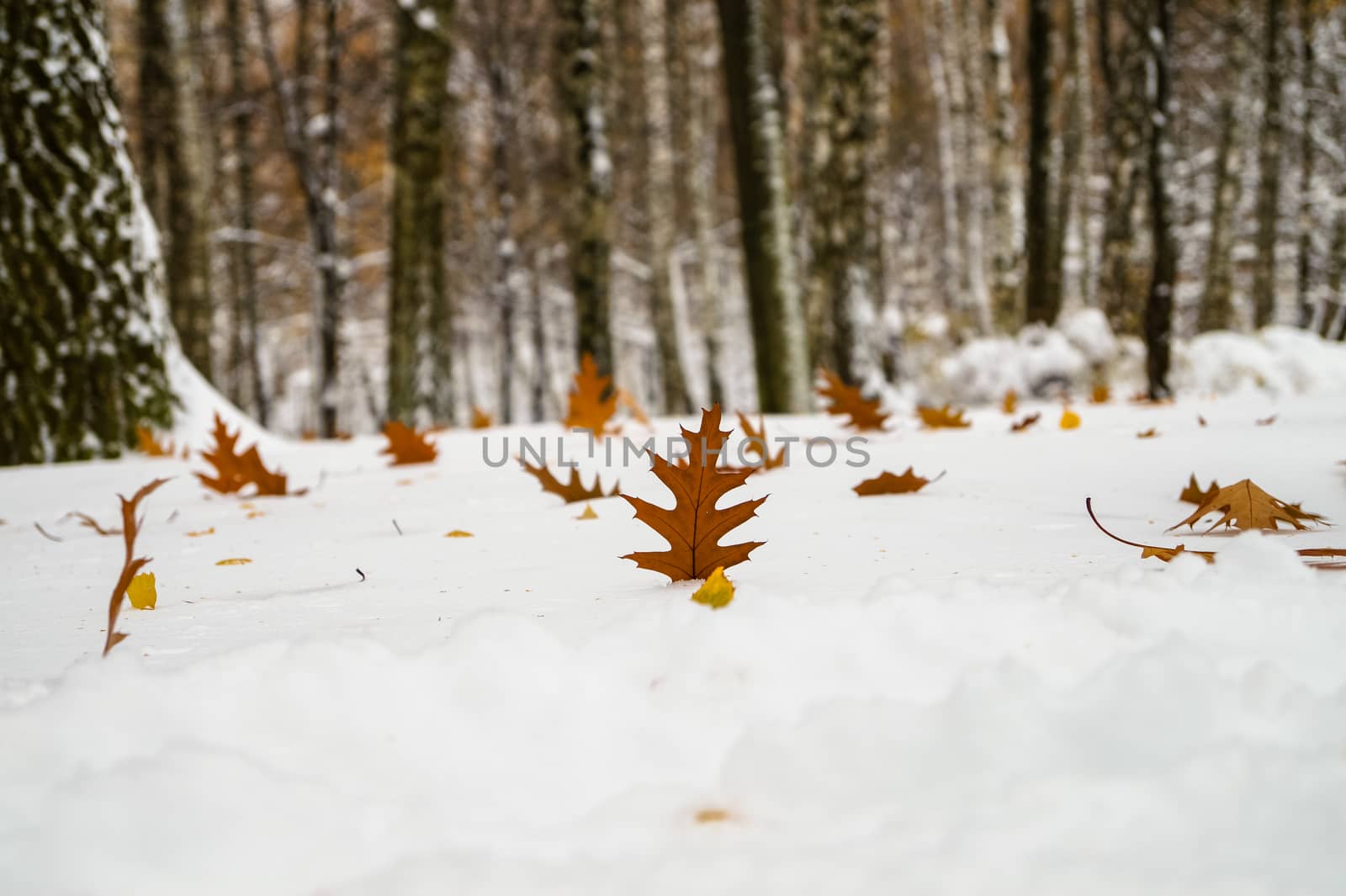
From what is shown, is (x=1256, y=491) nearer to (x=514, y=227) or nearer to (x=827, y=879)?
(x=827, y=879)

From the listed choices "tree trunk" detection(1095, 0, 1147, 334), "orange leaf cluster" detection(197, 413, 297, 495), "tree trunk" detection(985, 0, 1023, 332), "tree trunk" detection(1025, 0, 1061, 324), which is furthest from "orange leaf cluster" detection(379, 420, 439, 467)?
"tree trunk" detection(985, 0, 1023, 332)

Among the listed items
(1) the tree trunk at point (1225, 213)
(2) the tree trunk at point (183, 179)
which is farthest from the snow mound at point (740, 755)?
Result: (1) the tree trunk at point (1225, 213)

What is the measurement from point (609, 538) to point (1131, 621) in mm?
827

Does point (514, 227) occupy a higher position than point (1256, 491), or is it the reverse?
point (514, 227)

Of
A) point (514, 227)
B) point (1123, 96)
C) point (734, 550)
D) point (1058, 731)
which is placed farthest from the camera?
point (514, 227)

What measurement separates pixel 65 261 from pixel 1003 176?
34.5 feet

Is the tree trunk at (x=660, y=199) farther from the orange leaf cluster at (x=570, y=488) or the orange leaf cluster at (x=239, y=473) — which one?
the orange leaf cluster at (x=570, y=488)

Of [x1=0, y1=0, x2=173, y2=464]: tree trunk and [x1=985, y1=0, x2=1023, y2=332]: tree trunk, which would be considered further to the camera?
[x1=985, y1=0, x2=1023, y2=332]: tree trunk

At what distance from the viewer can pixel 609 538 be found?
1.39 metres

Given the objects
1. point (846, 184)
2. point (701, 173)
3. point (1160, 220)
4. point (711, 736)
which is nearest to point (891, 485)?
point (711, 736)

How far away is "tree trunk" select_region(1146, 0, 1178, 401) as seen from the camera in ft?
14.5

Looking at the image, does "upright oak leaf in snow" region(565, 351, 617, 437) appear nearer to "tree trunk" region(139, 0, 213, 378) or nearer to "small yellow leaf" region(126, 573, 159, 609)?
"small yellow leaf" region(126, 573, 159, 609)

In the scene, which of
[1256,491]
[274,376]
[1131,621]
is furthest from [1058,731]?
[274,376]

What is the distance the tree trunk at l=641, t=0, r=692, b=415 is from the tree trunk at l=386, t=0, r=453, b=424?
446cm
